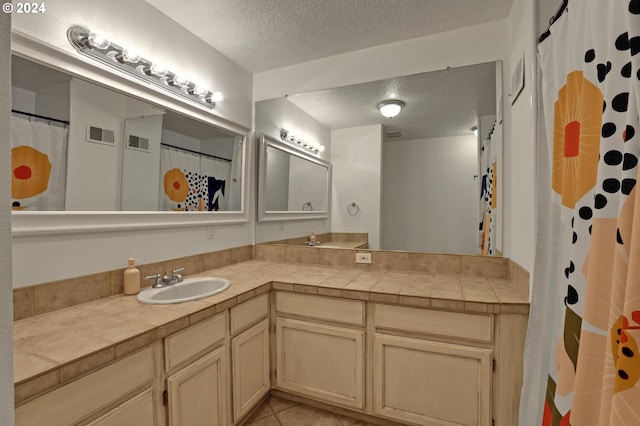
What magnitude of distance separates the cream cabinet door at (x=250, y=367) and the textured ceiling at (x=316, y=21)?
6.34ft

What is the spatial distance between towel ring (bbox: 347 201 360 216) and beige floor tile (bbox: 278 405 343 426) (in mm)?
1380

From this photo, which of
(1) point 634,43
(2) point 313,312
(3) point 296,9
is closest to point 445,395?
(2) point 313,312

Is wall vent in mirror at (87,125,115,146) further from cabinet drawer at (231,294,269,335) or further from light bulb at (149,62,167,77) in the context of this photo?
cabinet drawer at (231,294,269,335)

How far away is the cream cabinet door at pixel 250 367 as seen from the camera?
155cm

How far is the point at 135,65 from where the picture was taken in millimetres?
1584

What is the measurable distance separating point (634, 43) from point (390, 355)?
1.52 metres

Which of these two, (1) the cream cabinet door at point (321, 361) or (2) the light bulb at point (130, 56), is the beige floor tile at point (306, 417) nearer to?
(1) the cream cabinet door at point (321, 361)

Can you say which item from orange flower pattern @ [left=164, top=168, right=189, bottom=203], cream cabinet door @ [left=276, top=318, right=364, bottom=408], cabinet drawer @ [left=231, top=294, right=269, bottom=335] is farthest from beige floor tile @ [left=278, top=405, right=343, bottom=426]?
orange flower pattern @ [left=164, top=168, right=189, bottom=203]

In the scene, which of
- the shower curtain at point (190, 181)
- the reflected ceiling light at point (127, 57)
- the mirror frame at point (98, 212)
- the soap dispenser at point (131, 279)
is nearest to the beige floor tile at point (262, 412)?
the soap dispenser at point (131, 279)

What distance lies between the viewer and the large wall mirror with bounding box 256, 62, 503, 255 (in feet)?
6.26

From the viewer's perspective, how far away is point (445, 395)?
1.48 metres

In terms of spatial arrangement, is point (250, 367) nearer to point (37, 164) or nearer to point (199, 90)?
point (37, 164)

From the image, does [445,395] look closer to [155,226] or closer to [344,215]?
[344,215]

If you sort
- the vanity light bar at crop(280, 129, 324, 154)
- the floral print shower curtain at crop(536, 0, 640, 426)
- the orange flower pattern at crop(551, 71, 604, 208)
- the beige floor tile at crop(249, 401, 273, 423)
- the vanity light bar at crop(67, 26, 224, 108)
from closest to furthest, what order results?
the floral print shower curtain at crop(536, 0, 640, 426) < the orange flower pattern at crop(551, 71, 604, 208) < the vanity light bar at crop(67, 26, 224, 108) < the beige floor tile at crop(249, 401, 273, 423) < the vanity light bar at crop(280, 129, 324, 154)
